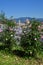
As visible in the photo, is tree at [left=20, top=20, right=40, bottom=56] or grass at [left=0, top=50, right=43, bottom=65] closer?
grass at [left=0, top=50, right=43, bottom=65]

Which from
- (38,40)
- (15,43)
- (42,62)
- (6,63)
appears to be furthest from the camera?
(15,43)

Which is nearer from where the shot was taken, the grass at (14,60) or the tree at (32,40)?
the grass at (14,60)

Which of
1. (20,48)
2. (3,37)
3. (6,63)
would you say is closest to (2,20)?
(3,37)

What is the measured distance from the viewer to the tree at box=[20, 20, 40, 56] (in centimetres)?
974

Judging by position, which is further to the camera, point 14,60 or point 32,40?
point 32,40

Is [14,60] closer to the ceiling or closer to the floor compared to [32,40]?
closer to the floor

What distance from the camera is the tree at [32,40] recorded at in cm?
974

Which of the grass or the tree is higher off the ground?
the tree

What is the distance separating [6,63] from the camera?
8758 millimetres

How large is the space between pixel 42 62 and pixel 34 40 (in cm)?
99

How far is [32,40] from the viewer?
9.84 metres

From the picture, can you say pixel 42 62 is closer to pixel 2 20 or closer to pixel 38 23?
pixel 38 23

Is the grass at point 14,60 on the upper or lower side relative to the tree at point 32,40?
lower

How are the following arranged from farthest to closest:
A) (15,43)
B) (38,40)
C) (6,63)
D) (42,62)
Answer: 1. (15,43)
2. (38,40)
3. (42,62)
4. (6,63)
